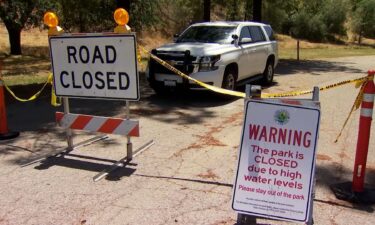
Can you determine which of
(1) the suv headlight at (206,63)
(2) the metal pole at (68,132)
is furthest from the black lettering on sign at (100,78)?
(1) the suv headlight at (206,63)

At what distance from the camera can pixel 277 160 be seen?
385 cm

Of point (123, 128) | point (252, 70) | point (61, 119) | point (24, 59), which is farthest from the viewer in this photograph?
point (24, 59)

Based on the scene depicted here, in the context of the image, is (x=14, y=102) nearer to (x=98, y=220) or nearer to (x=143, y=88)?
(x=143, y=88)

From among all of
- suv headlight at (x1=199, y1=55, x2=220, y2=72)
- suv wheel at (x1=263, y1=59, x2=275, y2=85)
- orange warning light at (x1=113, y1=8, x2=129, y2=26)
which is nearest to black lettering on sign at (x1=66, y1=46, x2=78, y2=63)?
orange warning light at (x1=113, y1=8, x2=129, y2=26)

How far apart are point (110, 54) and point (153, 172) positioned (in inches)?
61.2

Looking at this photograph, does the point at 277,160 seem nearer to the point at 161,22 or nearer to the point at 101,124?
the point at 101,124

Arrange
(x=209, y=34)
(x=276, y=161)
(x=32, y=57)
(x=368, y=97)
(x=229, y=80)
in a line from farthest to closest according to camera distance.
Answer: (x=32, y=57) < (x=209, y=34) < (x=229, y=80) < (x=368, y=97) < (x=276, y=161)

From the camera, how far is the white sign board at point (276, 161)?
3.77 meters

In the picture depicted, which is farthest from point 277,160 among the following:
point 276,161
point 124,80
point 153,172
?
point 124,80

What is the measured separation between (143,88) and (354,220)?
27.3 ft

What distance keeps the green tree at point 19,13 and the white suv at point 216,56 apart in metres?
9.49

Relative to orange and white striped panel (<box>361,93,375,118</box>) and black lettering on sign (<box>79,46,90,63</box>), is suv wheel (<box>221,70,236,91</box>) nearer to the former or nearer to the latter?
black lettering on sign (<box>79,46,90,63</box>)

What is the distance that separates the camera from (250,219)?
4.11 m

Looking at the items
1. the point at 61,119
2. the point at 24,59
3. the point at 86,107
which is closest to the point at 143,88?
the point at 86,107
